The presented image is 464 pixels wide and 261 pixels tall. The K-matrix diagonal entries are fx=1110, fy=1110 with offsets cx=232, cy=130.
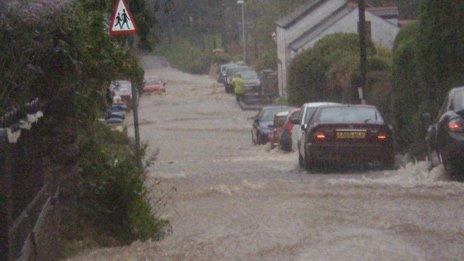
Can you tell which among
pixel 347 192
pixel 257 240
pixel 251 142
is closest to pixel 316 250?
pixel 257 240

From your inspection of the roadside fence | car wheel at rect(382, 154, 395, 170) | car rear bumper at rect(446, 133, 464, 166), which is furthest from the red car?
the roadside fence

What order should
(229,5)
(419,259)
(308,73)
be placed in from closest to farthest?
(419,259), (308,73), (229,5)

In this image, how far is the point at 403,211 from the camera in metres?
12.4

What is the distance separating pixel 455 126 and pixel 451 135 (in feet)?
0.49

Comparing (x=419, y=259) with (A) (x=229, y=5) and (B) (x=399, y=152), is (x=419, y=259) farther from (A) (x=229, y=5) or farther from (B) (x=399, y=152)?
(A) (x=229, y=5)

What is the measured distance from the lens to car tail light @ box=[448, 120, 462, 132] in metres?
16.2

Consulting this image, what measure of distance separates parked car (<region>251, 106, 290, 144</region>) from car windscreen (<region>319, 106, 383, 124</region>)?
15.3m

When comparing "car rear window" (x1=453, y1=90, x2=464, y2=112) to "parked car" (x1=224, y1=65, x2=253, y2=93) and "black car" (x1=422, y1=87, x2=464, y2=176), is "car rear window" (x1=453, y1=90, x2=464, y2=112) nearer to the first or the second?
"black car" (x1=422, y1=87, x2=464, y2=176)

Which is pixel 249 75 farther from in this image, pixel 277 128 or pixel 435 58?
pixel 435 58

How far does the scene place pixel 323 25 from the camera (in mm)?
61594

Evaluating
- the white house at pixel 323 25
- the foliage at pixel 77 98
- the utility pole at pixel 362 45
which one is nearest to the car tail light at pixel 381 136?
the foliage at pixel 77 98

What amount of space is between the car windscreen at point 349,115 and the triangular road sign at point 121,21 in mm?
7923

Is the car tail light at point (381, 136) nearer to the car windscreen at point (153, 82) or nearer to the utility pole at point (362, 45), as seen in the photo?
the utility pole at point (362, 45)

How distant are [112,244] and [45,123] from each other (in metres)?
1.46
